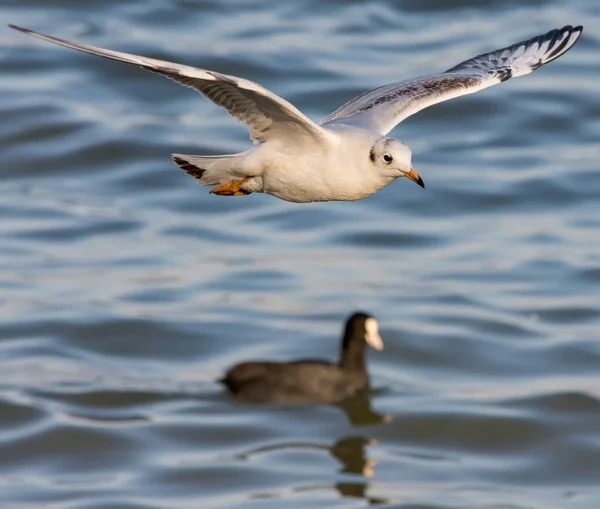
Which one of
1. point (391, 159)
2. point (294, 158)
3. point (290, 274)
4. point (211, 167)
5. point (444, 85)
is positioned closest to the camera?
point (391, 159)

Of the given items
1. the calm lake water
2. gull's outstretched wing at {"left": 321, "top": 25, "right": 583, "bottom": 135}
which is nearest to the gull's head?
gull's outstretched wing at {"left": 321, "top": 25, "right": 583, "bottom": 135}

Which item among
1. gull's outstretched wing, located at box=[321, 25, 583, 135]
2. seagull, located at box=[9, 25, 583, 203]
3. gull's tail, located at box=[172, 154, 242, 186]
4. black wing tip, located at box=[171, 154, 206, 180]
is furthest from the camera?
gull's outstretched wing, located at box=[321, 25, 583, 135]

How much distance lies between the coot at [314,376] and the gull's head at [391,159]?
766cm

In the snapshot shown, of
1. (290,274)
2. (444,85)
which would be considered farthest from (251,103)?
(290,274)

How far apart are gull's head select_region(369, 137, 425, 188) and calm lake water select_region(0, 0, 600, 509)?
706cm

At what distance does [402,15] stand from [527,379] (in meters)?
16.7

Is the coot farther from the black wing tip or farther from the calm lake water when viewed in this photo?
the black wing tip

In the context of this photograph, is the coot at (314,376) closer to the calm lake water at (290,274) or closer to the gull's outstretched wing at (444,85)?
the calm lake water at (290,274)

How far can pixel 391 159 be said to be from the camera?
10.5m

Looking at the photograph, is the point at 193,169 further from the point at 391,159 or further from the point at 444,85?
the point at 444,85

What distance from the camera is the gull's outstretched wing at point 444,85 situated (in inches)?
468

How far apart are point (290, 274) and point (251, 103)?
1312 cm

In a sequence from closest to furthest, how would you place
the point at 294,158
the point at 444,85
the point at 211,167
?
the point at 294,158 → the point at 211,167 → the point at 444,85

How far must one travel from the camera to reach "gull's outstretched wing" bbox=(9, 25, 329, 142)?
9664 millimetres
